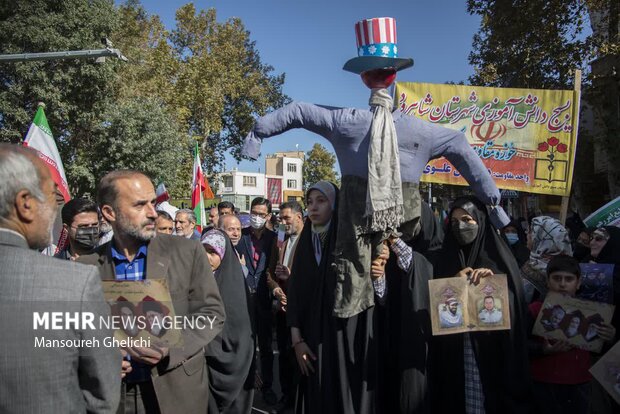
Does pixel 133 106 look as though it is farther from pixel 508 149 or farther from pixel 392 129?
pixel 392 129

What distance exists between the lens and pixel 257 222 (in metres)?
6.89

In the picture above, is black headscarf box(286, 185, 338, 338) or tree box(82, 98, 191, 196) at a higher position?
tree box(82, 98, 191, 196)

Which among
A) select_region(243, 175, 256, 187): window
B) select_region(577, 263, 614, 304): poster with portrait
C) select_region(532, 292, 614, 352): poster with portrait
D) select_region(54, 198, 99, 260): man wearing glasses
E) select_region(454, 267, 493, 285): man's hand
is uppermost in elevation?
select_region(243, 175, 256, 187): window

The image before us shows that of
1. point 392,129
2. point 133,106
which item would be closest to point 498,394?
point 392,129

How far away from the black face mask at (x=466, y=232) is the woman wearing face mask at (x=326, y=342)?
0.77m

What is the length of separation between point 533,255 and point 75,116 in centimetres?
1820

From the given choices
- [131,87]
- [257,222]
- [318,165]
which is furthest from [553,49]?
[318,165]

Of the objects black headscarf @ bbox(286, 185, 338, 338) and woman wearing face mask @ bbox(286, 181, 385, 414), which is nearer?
woman wearing face mask @ bbox(286, 181, 385, 414)

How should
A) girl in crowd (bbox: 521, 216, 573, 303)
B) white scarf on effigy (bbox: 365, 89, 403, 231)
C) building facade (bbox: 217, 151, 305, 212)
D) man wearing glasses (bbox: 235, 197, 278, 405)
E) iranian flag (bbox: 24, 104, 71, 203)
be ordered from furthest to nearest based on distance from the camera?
1. building facade (bbox: 217, 151, 305, 212)
2. iranian flag (bbox: 24, 104, 71, 203)
3. man wearing glasses (bbox: 235, 197, 278, 405)
4. girl in crowd (bbox: 521, 216, 573, 303)
5. white scarf on effigy (bbox: 365, 89, 403, 231)

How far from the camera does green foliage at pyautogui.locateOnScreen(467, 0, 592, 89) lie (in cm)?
1392

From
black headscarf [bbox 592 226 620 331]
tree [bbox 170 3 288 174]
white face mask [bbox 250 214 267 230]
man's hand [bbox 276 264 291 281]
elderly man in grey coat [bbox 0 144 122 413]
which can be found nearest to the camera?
elderly man in grey coat [bbox 0 144 122 413]

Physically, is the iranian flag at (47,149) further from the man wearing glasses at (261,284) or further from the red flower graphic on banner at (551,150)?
the red flower graphic on banner at (551,150)

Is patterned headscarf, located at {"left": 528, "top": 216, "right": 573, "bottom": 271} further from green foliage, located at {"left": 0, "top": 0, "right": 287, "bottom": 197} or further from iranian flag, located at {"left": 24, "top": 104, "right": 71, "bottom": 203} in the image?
green foliage, located at {"left": 0, "top": 0, "right": 287, "bottom": 197}

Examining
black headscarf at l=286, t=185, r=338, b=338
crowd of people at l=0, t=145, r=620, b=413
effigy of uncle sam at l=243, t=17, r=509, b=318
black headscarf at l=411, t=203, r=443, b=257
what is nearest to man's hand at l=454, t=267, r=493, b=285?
crowd of people at l=0, t=145, r=620, b=413
